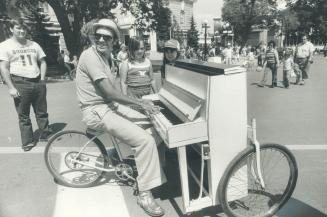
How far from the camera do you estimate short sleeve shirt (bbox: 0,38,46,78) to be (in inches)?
227

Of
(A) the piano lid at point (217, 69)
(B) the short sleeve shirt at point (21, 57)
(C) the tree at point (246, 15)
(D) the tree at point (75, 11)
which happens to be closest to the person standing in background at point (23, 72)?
(B) the short sleeve shirt at point (21, 57)

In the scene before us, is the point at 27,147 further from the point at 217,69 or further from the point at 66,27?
the point at 66,27

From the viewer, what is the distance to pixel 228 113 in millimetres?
3305

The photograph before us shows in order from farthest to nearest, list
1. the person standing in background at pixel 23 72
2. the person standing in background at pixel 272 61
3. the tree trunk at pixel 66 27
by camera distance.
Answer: the tree trunk at pixel 66 27, the person standing in background at pixel 272 61, the person standing in background at pixel 23 72

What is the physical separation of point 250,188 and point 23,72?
155 inches

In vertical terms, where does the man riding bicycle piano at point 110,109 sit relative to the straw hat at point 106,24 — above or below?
below

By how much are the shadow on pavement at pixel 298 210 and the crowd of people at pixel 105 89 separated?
1.24 metres

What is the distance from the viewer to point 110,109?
4.00m

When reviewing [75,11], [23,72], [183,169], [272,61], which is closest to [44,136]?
[23,72]

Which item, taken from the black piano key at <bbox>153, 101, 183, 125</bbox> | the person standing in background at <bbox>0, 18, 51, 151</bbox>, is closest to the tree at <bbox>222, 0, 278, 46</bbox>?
the person standing in background at <bbox>0, 18, 51, 151</bbox>

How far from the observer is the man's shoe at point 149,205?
3.70 meters

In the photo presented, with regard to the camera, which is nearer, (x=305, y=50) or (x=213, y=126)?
(x=213, y=126)

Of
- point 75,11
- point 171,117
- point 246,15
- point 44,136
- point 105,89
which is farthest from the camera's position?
point 246,15

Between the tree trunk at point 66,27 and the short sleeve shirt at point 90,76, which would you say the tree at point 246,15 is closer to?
the tree trunk at point 66,27
